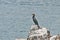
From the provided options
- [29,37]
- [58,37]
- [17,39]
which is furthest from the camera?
[17,39]

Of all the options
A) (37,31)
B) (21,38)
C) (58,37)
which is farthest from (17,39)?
(58,37)

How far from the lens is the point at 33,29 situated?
1671 inches

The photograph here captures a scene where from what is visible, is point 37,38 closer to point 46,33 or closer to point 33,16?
point 46,33

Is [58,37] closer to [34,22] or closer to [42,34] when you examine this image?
[42,34]

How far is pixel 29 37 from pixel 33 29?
38.9 inches

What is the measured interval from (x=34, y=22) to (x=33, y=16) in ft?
2.15

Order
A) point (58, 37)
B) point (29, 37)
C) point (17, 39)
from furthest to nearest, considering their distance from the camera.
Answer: point (17, 39) < point (29, 37) < point (58, 37)

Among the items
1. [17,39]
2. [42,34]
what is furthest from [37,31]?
[17,39]

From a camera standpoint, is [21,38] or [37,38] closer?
[37,38]

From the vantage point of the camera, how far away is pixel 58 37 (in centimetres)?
3881

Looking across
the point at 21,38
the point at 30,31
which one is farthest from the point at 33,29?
the point at 21,38

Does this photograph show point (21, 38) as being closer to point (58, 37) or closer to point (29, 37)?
point (29, 37)

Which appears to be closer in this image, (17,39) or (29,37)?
(29,37)

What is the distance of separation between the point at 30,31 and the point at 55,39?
4.00 m
